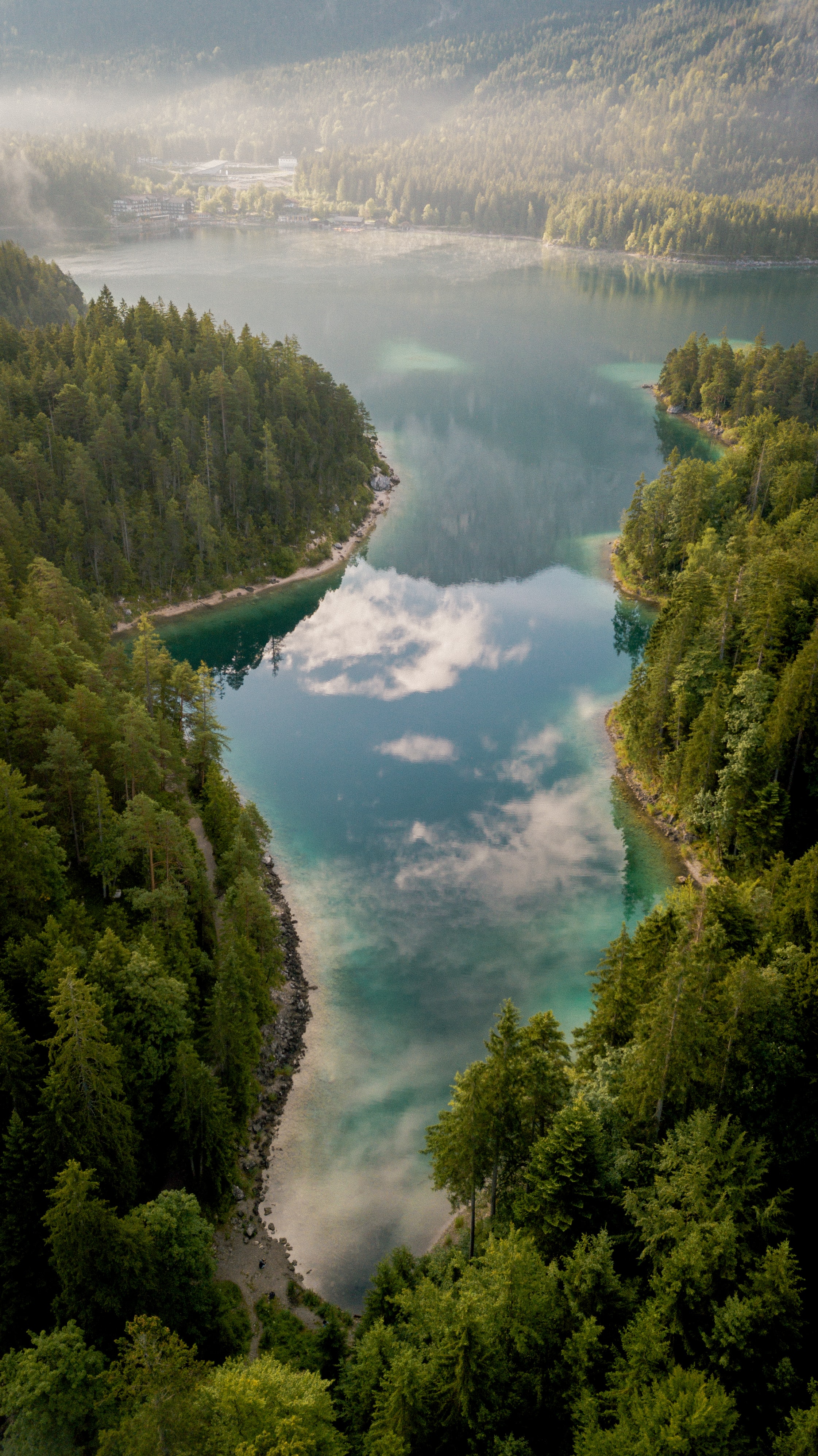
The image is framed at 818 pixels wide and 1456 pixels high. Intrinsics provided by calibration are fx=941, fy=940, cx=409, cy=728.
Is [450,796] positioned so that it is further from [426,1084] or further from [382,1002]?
[426,1084]

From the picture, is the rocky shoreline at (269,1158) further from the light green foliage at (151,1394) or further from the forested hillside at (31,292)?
the forested hillside at (31,292)

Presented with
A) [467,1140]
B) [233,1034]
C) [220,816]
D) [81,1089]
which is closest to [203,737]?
[220,816]

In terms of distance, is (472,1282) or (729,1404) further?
(472,1282)

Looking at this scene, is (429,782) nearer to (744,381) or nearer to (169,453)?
(169,453)

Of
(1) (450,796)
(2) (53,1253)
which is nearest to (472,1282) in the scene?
(2) (53,1253)

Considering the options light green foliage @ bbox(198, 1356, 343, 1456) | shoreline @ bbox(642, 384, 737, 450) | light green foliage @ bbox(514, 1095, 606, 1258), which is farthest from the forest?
light green foliage @ bbox(198, 1356, 343, 1456)

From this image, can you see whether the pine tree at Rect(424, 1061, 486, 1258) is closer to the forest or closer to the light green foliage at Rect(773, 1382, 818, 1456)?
the light green foliage at Rect(773, 1382, 818, 1456)
